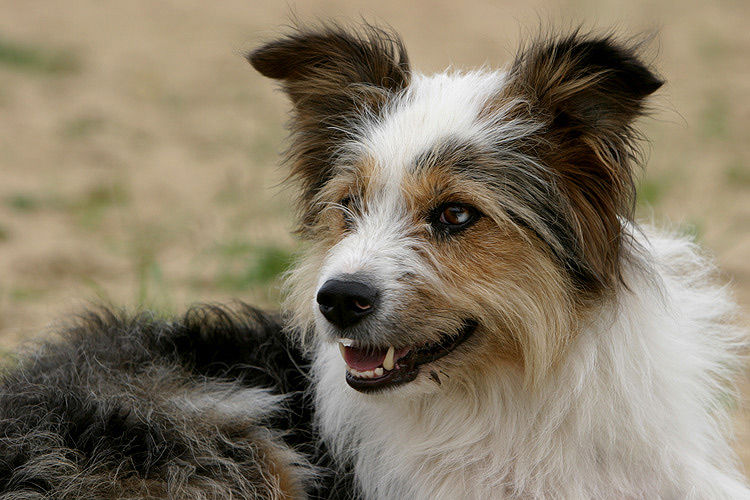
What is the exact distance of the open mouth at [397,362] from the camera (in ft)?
10.1

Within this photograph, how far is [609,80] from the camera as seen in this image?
9.61 ft

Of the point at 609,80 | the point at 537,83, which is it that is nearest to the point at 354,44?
the point at 537,83

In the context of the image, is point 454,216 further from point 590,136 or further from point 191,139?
point 191,139

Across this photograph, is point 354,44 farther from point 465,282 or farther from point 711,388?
point 711,388

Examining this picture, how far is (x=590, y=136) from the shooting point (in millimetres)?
2994

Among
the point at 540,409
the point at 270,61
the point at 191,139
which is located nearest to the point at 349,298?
the point at 540,409

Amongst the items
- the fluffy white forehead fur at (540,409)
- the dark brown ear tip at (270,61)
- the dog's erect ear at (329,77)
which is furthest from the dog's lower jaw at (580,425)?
the dark brown ear tip at (270,61)

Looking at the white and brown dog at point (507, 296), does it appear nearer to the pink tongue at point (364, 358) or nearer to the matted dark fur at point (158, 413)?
the pink tongue at point (364, 358)

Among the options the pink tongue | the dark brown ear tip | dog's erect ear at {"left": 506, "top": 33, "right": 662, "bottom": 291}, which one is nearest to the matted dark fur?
the pink tongue

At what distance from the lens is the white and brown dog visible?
9.86ft

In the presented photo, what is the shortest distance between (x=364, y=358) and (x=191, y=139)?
6.86 metres

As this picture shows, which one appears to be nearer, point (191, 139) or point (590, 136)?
point (590, 136)

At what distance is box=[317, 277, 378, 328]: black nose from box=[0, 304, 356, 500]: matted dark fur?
2.55 feet

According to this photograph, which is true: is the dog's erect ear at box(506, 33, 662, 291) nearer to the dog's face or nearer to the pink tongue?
the dog's face
